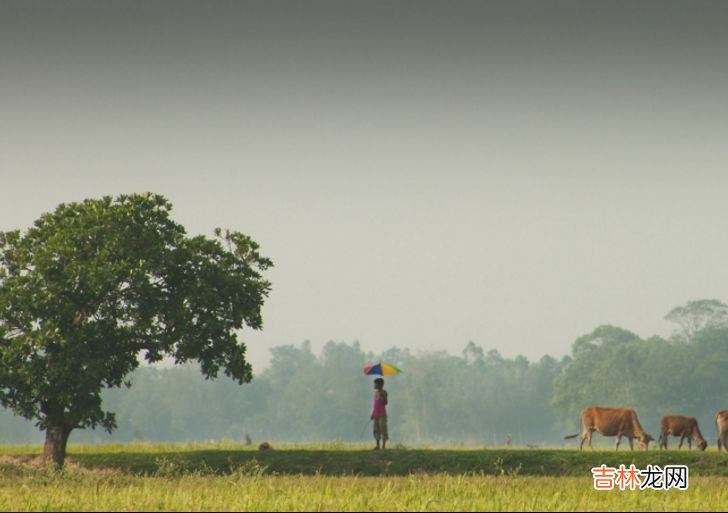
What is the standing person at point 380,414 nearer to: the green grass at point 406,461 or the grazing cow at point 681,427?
the green grass at point 406,461

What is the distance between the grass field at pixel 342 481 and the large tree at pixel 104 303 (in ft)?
8.38

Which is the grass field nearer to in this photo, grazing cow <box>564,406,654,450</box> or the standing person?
the standing person

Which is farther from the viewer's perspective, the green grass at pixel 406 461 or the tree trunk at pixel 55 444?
the tree trunk at pixel 55 444

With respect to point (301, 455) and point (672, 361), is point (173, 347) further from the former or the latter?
point (672, 361)

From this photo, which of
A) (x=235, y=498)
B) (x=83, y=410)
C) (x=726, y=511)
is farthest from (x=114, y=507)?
(x=83, y=410)

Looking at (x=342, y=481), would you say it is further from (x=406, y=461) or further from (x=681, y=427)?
(x=681, y=427)

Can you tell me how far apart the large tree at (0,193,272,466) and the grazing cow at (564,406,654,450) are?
15.8 m

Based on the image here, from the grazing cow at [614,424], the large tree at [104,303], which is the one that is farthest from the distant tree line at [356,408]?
the large tree at [104,303]

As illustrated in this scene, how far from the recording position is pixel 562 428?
170 m

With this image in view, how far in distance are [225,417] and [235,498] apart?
170657 millimetres

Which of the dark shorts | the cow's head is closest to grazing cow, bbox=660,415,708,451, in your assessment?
the cow's head

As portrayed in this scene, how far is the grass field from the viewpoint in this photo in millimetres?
18969

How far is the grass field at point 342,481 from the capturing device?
1897 cm

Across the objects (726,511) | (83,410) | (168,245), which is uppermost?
(168,245)
